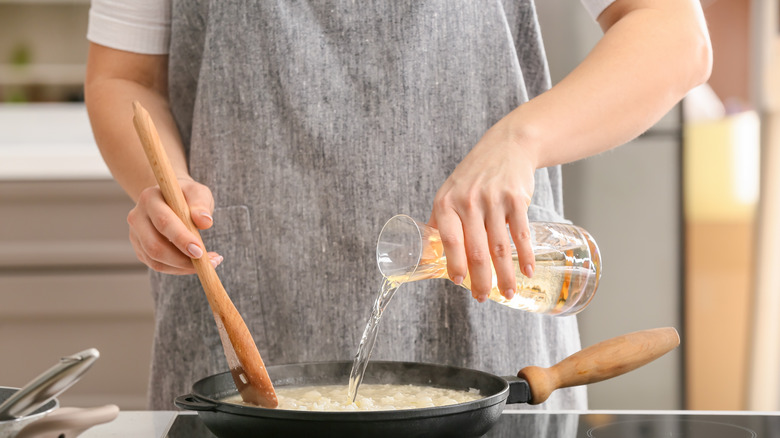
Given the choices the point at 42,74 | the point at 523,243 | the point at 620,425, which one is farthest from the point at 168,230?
the point at 42,74

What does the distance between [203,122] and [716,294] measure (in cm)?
154

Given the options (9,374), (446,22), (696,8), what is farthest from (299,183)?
(9,374)

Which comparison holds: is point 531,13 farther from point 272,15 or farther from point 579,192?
point 579,192

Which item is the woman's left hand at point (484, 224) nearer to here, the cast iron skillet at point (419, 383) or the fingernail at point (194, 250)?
the cast iron skillet at point (419, 383)

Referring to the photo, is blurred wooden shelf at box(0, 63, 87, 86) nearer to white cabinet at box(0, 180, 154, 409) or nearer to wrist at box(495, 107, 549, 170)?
white cabinet at box(0, 180, 154, 409)

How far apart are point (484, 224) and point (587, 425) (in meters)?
0.20

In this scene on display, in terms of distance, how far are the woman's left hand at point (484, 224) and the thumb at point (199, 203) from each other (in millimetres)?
211

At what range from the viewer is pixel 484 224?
66cm

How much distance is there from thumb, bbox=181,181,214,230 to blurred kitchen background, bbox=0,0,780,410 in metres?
1.34

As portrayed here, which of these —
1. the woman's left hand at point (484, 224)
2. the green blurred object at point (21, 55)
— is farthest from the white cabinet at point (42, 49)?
the woman's left hand at point (484, 224)

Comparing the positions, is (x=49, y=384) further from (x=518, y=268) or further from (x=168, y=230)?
(x=518, y=268)

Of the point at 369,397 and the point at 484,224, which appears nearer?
the point at 484,224

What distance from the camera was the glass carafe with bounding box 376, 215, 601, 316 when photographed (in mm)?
691

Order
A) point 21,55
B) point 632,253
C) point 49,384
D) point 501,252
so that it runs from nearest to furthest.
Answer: point 49,384 < point 501,252 < point 632,253 < point 21,55
